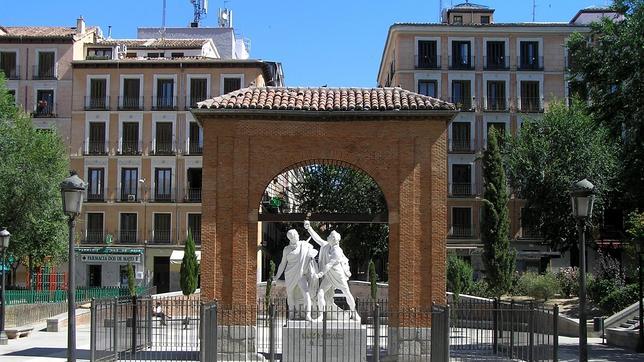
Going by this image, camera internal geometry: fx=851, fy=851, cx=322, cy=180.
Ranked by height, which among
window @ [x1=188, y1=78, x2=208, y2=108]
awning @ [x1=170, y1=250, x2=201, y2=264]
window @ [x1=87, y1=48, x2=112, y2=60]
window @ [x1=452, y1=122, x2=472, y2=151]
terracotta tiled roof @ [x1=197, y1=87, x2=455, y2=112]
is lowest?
awning @ [x1=170, y1=250, x2=201, y2=264]

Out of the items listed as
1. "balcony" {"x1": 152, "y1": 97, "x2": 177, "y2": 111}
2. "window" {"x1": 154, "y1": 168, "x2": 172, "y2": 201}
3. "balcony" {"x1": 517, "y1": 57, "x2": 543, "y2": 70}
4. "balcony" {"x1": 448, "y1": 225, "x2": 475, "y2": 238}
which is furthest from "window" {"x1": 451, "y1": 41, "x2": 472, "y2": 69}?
"window" {"x1": 154, "y1": 168, "x2": 172, "y2": 201}

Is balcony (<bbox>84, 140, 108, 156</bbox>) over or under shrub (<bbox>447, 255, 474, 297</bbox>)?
over

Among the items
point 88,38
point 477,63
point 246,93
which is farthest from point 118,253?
point 246,93

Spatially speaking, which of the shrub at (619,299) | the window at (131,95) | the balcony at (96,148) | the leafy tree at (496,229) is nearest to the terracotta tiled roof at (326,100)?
the shrub at (619,299)

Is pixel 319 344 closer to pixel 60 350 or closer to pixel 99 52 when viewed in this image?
pixel 60 350

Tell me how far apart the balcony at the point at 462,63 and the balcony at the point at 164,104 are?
1702 centimetres

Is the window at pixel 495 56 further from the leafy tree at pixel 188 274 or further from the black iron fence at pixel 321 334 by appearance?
the black iron fence at pixel 321 334

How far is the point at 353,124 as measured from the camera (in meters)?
20.7

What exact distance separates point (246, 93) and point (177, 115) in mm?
31015

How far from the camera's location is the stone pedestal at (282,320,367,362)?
18.7 metres

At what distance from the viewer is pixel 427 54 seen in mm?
52062

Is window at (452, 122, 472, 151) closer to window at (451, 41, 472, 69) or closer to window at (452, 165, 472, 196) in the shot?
window at (452, 165, 472, 196)

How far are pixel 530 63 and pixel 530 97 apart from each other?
2.11 meters

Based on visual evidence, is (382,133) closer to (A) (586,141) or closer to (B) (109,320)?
(B) (109,320)
